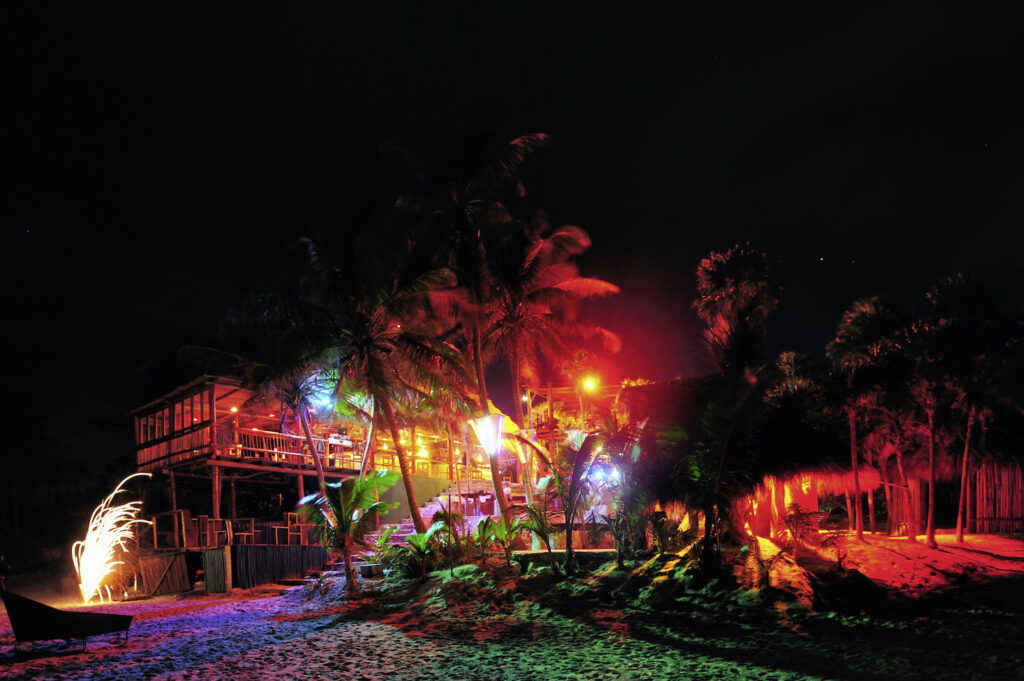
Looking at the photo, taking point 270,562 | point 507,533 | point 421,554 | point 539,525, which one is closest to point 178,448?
point 270,562

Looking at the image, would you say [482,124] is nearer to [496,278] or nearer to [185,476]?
[496,278]

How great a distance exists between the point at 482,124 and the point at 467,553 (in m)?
11.2

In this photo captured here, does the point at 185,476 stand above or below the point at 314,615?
above

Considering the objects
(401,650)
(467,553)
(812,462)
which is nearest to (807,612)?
(812,462)

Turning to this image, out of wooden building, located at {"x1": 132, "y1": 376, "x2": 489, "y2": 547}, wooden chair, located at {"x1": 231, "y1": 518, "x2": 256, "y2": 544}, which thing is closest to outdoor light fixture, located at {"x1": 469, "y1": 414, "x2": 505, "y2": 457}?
wooden building, located at {"x1": 132, "y1": 376, "x2": 489, "y2": 547}

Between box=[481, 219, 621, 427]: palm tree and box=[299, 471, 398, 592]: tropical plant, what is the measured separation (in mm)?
6084

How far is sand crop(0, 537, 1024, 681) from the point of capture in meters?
8.45

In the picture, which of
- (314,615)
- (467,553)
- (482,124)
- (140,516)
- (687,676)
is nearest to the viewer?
(687,676)

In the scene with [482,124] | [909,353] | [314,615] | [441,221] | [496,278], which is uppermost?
[482,124]

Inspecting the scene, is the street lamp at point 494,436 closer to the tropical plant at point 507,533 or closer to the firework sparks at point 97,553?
the tropical plant at point 507,533

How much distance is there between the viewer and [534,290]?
68.9 feet

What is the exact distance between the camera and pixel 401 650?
10086 millimetres

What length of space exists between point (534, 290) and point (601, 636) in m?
12.0

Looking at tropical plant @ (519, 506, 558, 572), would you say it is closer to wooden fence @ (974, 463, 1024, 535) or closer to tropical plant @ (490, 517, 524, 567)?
tropical plant @ (490, 517, 524, 567)
